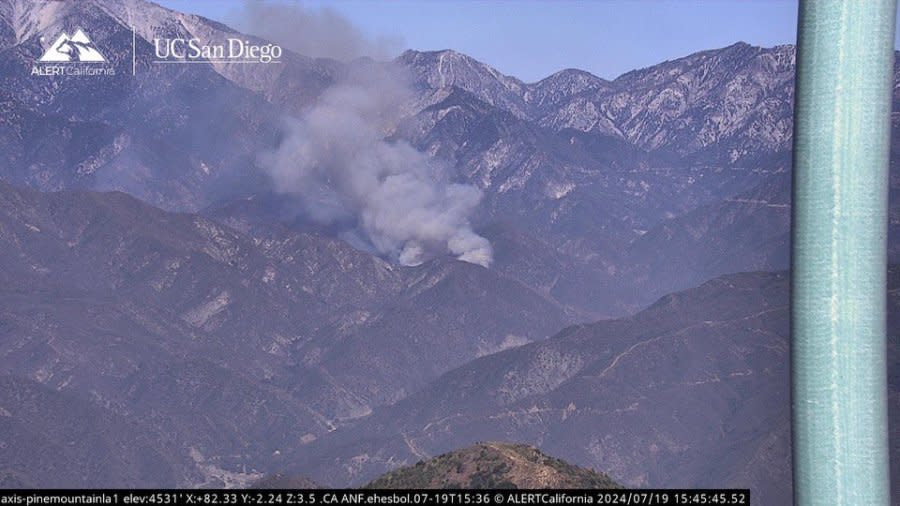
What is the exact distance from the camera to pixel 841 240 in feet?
48.3

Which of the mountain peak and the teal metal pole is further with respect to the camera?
the mountain peak

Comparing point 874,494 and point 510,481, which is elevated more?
point 510,481

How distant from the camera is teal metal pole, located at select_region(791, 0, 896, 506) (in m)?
14.7

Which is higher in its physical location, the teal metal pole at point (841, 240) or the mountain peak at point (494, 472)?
the mountain peak at point (494, 472)

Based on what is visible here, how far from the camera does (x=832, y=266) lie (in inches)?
585

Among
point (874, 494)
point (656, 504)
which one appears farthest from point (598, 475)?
point (874, 494)

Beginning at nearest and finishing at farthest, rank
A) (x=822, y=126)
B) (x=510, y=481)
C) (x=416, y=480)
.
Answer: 1. (x=822, y=126)
2. (x=510, y=481)
3. (x=416, y=480)

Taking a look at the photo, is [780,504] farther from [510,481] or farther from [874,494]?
[874,494]

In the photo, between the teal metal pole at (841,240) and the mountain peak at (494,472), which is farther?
the mountain peak at (494,472)

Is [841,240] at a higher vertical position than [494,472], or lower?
lower

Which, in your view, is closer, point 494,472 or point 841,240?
point 841,240

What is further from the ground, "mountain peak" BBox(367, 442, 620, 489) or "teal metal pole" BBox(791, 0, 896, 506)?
"mountain peak" BBox(367, 442, 620, 489)

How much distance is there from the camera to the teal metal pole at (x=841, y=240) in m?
14.7

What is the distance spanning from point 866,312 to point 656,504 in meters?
15.1
